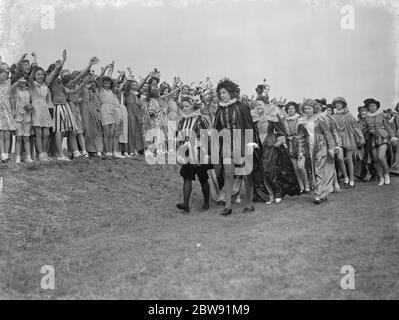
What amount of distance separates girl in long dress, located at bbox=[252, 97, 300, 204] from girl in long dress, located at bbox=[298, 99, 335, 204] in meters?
0.51

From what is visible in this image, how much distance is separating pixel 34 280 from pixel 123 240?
1596 mm

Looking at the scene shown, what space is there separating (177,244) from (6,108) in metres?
5.52

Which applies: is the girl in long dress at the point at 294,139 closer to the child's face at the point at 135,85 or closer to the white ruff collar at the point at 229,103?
the white ruff collar at the point at 229,103

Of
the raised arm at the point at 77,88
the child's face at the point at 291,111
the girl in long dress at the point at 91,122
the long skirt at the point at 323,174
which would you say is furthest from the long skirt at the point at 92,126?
the long skirt at the point at 323,174

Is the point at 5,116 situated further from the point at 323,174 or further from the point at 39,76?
the point at 323,174

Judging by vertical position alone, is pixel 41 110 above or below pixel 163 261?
above

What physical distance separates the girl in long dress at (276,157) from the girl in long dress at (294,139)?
68 centimetres

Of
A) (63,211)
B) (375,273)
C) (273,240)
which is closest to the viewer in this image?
(375,273)

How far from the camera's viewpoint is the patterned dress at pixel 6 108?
9.88 metres

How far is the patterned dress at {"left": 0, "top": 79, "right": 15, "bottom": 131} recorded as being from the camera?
988cm

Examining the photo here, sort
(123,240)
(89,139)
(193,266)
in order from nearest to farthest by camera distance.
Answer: (193,266), (123,240), (89,139)

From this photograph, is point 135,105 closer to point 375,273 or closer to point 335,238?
point 335,238
